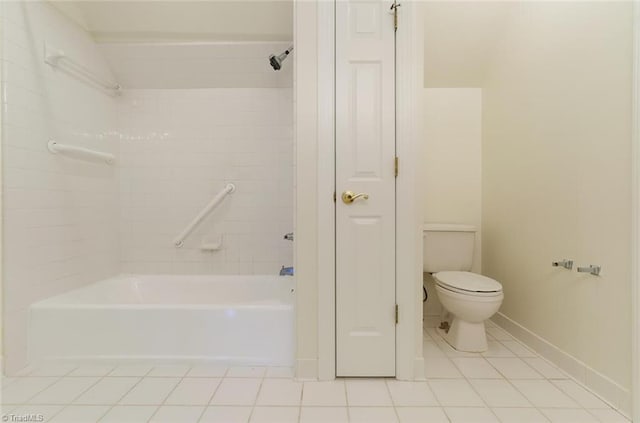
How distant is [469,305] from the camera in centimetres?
177

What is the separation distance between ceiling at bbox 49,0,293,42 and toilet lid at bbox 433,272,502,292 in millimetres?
1942

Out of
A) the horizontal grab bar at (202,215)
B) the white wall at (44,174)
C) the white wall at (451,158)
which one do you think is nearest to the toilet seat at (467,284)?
the white wall at (451,158)

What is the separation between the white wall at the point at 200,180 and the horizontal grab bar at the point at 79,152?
0.75 ft

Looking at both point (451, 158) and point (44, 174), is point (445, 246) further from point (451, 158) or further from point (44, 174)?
point (44, 174)

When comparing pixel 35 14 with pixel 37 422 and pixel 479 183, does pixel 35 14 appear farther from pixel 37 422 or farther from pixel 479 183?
pixel 479 183

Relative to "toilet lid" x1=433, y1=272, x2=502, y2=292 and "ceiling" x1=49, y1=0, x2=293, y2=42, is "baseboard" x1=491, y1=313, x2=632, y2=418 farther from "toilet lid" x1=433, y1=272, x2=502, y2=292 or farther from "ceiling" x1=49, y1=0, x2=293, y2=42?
"ceiling" x1=49, y1=0, x2=293, y2=42

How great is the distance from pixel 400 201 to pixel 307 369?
97 cm

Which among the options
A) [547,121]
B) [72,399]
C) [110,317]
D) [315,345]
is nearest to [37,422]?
[72,399]

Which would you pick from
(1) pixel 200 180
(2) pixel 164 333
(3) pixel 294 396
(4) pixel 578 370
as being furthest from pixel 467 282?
(1) pixel 200 180

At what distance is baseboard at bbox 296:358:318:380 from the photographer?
1.55 meters

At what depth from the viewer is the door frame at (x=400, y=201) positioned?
1.53 metres

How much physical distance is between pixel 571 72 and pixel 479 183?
0.95m

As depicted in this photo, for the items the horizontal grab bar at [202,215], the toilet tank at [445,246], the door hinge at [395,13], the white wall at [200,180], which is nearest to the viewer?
the door hinge at [395,13]

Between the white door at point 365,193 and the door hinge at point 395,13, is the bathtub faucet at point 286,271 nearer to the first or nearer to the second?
the white door at point 365,193
